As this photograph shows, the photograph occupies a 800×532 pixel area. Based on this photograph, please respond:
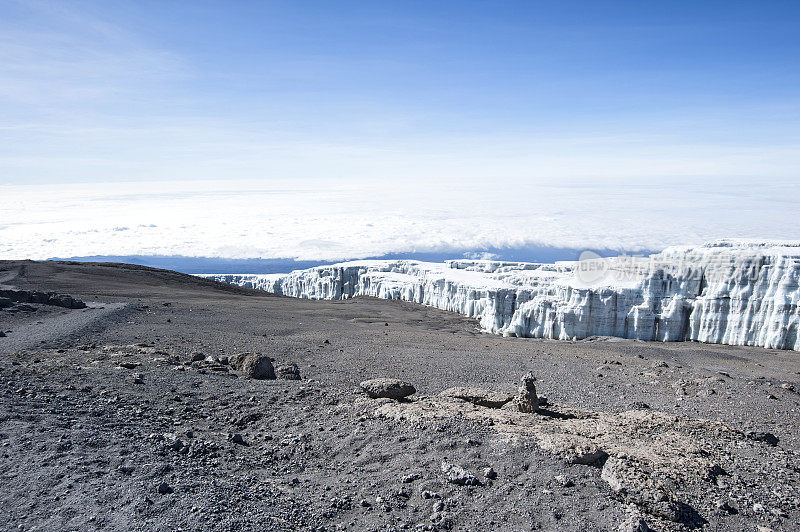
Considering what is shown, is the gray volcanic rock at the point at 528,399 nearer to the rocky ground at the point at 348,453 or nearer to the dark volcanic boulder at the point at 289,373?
the rocky ground at the point at 348,453

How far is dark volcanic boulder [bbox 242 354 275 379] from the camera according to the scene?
13.5 metres

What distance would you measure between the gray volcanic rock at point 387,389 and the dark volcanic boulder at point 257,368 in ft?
10.2

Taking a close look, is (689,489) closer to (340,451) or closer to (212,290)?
(340,451)

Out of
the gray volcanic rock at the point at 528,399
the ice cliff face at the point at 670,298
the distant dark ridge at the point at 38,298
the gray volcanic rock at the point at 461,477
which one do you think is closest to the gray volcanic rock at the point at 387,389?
the gray volcanic rock at the point at 528,399

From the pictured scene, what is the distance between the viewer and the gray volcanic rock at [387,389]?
11562mm

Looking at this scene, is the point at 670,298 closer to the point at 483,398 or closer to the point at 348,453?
the point at 483,398

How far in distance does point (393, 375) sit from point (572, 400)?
17.2ft

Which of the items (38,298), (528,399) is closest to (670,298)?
(528,399)

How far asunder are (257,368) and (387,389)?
3730 millimetres

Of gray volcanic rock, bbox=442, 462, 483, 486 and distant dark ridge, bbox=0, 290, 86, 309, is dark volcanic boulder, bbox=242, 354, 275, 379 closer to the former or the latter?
gray volcanic rock, bbox=442, 462, 483, 486

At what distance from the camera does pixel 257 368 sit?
13.6 m

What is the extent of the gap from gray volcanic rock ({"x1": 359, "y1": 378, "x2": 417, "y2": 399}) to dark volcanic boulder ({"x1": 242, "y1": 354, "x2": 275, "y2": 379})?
122 inches

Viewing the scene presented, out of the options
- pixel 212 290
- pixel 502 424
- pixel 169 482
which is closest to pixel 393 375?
pixel 502 424

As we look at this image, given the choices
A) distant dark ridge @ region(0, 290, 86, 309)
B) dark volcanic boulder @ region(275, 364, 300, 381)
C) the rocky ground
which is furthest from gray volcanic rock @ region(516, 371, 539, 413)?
distant dark ridge @ region(0, 290, 86, 309)
